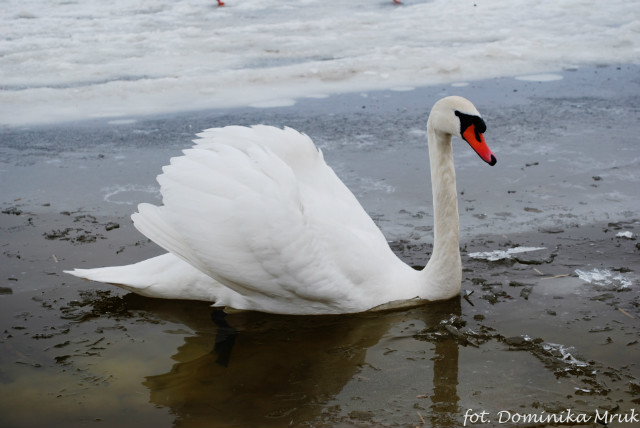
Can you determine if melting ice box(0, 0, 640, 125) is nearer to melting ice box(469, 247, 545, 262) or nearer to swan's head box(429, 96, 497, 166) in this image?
melting ice box(469, 247, 545, 262)

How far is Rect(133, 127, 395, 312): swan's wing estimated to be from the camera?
4.02 metres

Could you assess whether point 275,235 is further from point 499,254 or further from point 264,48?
point 264,48

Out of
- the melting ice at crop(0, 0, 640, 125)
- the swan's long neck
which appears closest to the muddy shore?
the swan's long neck

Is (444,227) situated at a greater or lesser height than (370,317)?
greater

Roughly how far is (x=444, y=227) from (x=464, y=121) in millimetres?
632

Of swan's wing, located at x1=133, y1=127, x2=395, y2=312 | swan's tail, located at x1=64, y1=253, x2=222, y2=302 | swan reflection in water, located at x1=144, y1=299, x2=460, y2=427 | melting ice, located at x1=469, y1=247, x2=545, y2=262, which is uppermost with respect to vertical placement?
swan's wing, located at x1=133, y1=127, x2=395, y2=312

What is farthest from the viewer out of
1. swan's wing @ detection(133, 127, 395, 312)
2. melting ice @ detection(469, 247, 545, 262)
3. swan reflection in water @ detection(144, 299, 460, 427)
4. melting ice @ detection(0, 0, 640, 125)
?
melting ice @ detection(0, 0, 640, 125)

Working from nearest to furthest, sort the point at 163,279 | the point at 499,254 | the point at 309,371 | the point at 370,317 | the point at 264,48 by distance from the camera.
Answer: the point at 309,371 → the point at 370,317 → the point at 163,279 → the point at 499,254 → the point at 264,48

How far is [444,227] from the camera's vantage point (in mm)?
Answer: 4496

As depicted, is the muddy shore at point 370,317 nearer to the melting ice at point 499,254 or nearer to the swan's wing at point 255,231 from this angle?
the melting ice at point 499,254

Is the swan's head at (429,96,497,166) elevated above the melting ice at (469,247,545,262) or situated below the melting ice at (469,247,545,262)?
above

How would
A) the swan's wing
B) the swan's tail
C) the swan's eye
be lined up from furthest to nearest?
the swan's tail < the swan's eye < the swan's wing

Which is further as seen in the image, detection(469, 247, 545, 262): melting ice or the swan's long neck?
detection(469, 247, 545, 262): melting ice

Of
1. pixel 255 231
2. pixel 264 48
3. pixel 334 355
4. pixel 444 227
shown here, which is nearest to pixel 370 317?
pixel 334 355
